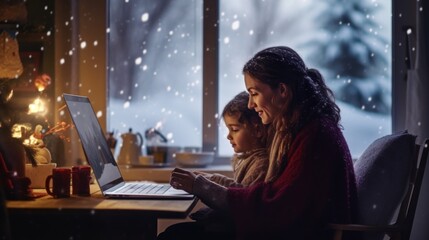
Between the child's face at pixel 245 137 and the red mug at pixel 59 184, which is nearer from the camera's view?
the red mug at pixel 59 184

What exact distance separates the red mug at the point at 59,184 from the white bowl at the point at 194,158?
1.33 metres

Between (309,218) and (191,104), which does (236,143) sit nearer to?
(309,218)

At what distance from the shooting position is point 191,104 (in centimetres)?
351

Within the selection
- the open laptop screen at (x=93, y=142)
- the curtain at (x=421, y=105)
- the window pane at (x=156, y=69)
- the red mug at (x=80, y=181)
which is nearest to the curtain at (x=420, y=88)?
the curtain at (x=421, y=105)

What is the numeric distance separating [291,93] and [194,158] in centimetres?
136

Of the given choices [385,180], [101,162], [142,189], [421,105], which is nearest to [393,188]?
[385,180]

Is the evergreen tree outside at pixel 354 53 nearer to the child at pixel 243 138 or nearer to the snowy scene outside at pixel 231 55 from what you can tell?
→ the snowy scene outside at pixel 231 55

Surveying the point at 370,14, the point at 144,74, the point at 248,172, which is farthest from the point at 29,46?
the point at 370,14

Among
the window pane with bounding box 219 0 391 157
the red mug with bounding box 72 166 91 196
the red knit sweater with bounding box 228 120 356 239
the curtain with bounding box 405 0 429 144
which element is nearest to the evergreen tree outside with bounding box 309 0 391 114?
the window pane with bounding box 219 0 391 157

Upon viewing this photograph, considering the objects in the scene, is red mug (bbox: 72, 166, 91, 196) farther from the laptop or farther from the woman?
the woman

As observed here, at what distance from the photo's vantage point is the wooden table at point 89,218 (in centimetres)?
171

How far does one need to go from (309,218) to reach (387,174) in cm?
36

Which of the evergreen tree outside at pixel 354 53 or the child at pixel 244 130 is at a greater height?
the evergreen tree outside at pixel 354 53

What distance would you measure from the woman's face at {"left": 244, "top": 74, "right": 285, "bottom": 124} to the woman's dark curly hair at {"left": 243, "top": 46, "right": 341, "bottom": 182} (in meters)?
0.02
